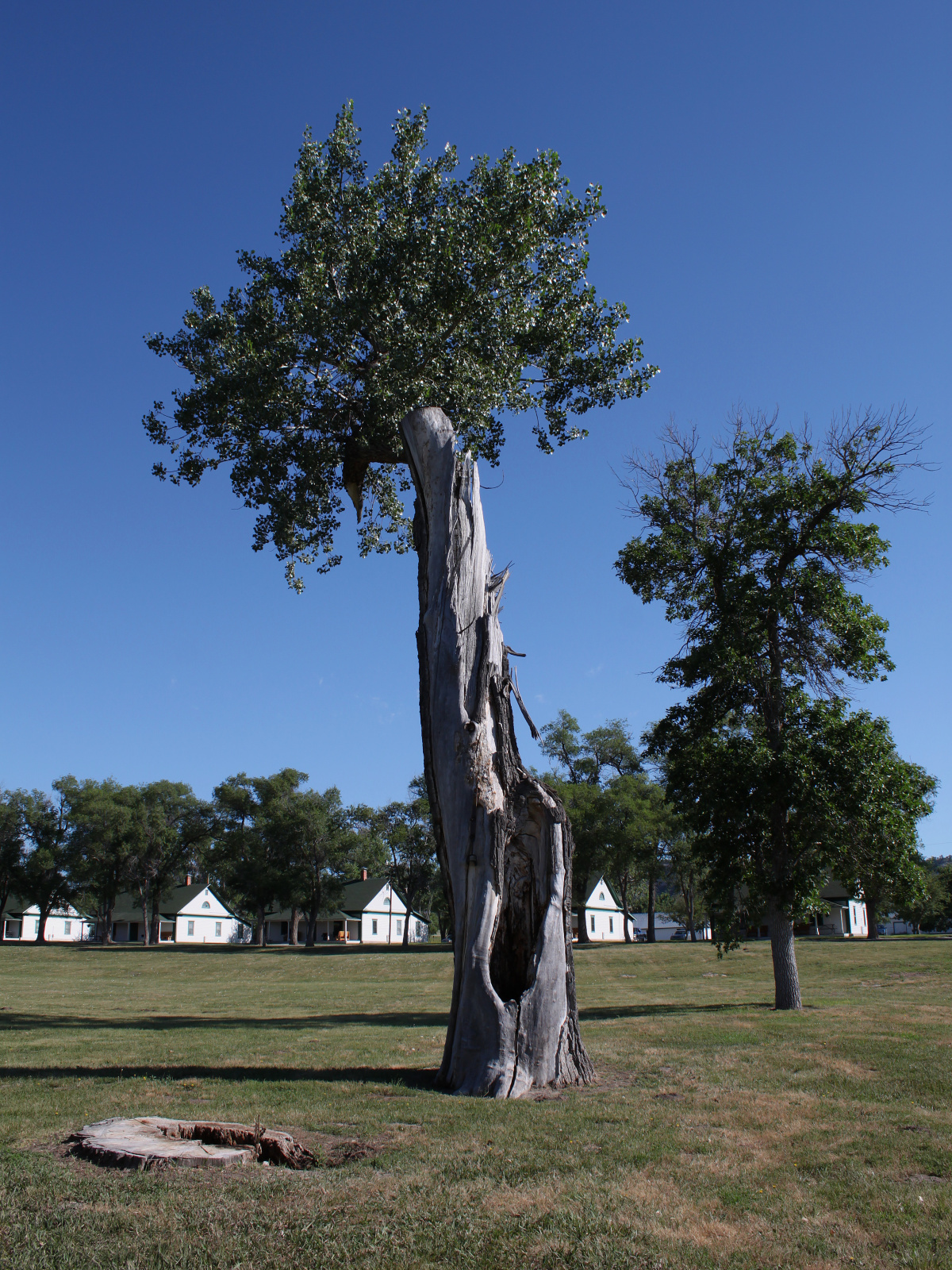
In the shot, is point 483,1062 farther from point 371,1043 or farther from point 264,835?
point 264,835

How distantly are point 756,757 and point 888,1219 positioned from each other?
39.9 feet

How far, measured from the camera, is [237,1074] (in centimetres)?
942

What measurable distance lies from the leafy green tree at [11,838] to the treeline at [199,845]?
0.07m

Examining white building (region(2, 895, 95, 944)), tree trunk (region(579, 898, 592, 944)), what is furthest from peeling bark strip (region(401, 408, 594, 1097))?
white building (region(2, 895, 95, 944))

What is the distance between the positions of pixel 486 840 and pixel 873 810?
9.94 m

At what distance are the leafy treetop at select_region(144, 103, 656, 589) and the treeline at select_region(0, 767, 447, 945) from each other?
47.0 meters

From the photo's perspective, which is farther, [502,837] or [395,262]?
[395,262]

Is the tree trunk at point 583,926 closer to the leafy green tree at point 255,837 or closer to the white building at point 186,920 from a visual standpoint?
the leafy green tree at point 255,837

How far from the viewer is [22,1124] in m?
6.62

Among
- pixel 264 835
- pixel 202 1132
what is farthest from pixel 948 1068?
pixel 264 835

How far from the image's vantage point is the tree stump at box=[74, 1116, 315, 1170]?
17.9 feet

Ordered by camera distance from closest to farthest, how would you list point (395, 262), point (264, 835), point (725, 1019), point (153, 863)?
point (395, 262)
point (725, 1019)
point (264, 835)
point (153, 863)

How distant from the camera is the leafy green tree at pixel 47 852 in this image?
65438mm

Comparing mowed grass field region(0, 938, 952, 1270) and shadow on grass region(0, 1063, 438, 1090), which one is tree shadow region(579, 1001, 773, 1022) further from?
shadow on grass region(0, 1063, 438, 1090)
